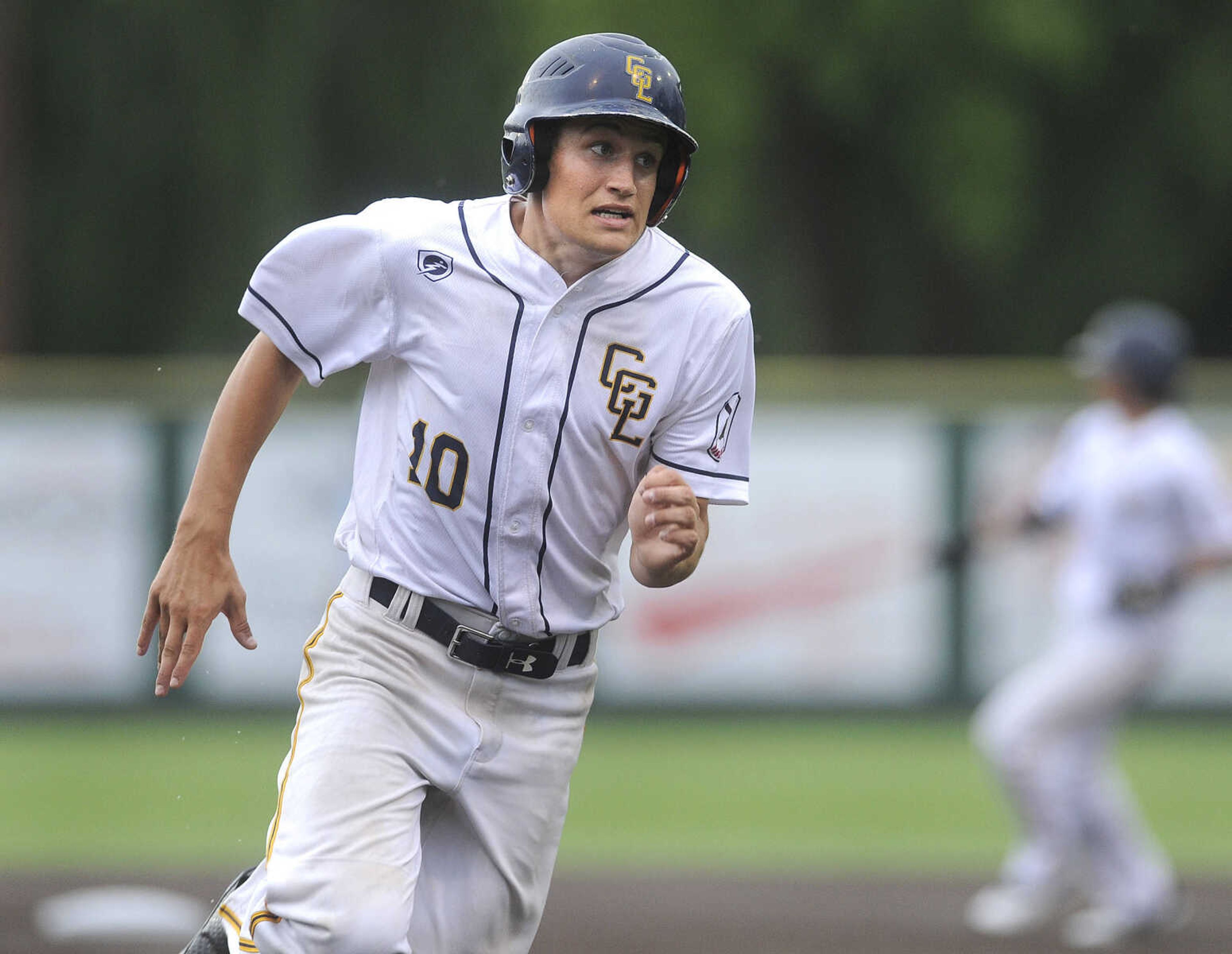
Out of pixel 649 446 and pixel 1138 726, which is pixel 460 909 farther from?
pixel 1138 726

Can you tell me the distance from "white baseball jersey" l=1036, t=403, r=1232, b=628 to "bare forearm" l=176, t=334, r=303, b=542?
5175 millimetres

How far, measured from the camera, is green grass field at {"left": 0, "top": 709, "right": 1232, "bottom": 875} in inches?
378

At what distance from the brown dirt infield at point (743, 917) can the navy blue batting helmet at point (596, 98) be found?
13.6 feet

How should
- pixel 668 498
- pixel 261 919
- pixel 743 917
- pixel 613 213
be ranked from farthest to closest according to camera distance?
1. pixel 743 917
2. pixel 613 213
3. pixel 261 919
4. pixel 668 498

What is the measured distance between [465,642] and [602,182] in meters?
1.01

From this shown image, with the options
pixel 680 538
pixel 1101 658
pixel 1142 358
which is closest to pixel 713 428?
pixel 680 538

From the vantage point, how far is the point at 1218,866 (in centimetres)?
941

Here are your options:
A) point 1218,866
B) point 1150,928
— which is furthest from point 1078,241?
point 1150,928

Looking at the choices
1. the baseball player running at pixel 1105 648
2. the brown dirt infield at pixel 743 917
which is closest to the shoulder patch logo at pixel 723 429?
the brown dirt infield at pixel 743 917

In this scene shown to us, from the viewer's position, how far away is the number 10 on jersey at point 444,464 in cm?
428

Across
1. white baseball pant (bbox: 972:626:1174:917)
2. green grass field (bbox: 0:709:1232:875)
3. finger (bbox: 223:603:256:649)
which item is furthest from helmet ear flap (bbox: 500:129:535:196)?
green grass field (bbox: 0:709:1232:875)

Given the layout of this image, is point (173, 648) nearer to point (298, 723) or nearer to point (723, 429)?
point (298, 723)

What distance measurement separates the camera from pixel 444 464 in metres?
4.29

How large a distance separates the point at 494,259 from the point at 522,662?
0.87 metres
